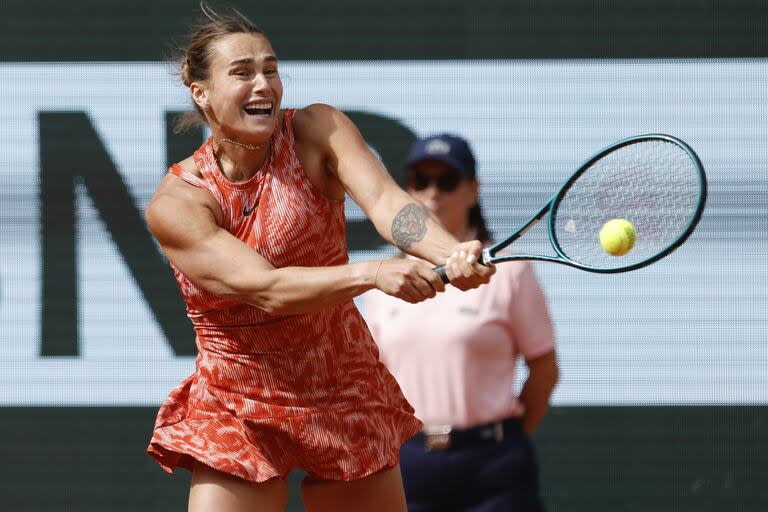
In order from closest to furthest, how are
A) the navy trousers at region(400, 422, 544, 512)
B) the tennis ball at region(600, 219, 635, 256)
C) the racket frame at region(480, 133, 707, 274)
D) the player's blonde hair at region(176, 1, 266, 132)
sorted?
the racket frame at region(480, 133, 707, 274), the tennis ball at region(600, 219, 635, 256), the player's blonde hair at region(176, 1, 266, 132), the navy trousers at region(400, 422, 544, 512)

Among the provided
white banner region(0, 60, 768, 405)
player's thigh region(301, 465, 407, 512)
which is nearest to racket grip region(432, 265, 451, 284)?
player's thigh region(301, 465, 407, 512)

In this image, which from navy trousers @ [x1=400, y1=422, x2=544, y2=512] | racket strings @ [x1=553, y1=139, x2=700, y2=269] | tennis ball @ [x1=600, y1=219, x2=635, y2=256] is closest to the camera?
tennis ball @ [x1=600, y1=219, x2=635, y2=256]

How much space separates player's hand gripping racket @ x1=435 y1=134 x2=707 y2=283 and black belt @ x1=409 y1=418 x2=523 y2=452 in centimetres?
66

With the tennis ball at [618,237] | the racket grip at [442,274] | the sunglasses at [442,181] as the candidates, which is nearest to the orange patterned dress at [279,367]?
the racket grip at [442,274]

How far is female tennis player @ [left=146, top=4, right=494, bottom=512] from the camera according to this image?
274cm

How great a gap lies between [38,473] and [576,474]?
1.94 meters

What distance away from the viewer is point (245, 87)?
278cm

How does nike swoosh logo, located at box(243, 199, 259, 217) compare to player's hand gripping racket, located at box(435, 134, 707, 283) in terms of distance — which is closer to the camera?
player's hand gripping racket, located at box(435, 134, 707, 283)

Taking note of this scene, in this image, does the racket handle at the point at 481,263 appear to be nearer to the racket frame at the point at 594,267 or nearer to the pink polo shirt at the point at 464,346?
the racket frame at the point at 594,267

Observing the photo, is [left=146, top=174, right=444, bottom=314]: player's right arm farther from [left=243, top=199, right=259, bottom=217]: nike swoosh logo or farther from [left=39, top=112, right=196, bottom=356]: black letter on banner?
[left=39, top=112, right=196, bottom=356]: black letter on banner

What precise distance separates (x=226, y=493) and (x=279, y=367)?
11.4 inches

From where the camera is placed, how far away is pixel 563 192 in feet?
8.93

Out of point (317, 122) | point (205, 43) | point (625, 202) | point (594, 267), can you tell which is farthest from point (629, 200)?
point (205, 43)

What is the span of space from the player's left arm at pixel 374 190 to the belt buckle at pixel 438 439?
79 centimetres
